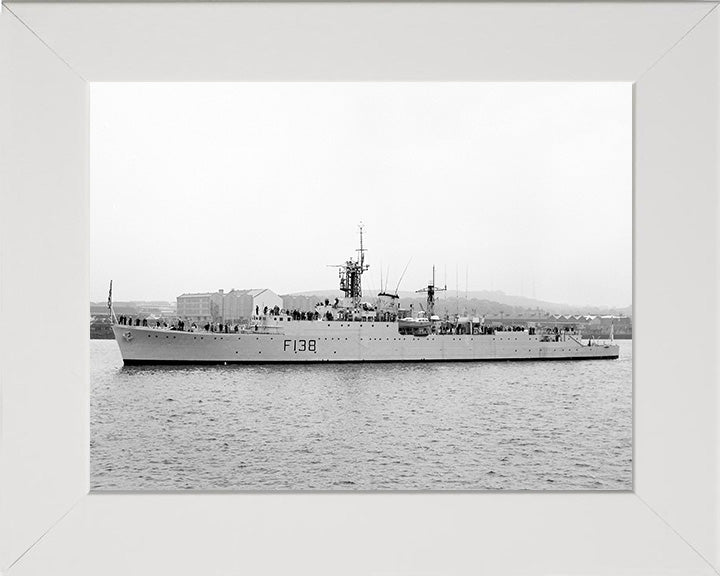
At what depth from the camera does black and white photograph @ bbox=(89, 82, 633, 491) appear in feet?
33.1

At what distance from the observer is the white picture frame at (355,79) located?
1.82 metres

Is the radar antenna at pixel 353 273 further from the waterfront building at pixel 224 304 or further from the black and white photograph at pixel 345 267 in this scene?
the waterfront building at pixel 224 304

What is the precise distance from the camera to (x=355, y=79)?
94.4 inches

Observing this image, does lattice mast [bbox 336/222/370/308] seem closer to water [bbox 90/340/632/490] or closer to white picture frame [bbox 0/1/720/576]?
water [bbox 90/340/632/490]

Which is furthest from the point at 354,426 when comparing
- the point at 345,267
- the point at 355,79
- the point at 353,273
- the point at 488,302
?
the point at 355,79

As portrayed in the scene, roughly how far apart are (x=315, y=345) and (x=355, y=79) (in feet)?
28.5

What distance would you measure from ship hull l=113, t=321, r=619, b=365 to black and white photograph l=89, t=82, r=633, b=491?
0.04m

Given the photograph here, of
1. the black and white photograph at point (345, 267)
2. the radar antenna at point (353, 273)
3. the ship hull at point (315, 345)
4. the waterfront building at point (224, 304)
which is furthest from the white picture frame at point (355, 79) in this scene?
the ship hull at point (315, 345)

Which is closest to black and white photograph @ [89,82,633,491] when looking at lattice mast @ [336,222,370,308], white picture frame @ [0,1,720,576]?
lattice mast @ [336,222,370,308]
